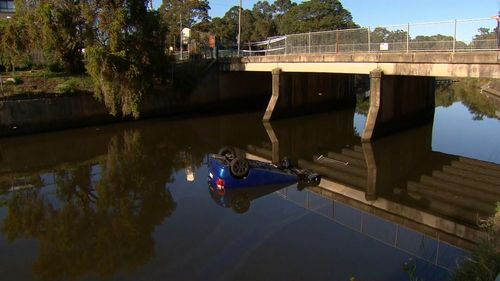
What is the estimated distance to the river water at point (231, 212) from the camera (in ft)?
30.4

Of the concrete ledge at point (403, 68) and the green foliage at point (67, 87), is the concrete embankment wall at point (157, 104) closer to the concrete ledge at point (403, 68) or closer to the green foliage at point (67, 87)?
the green foliage at point (67, 87)

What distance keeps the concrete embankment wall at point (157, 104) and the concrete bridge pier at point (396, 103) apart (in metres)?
14.1

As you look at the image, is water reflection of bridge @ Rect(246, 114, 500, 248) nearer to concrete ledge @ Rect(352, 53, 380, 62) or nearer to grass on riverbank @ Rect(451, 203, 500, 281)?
grass on riverbank @ Rect(451, 203, 500, 281)

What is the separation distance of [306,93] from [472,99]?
24.3m

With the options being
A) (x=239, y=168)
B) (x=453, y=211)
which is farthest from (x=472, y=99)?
(x=239, y=168)

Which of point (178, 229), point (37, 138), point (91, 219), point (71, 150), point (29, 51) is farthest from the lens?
point (29, 51)

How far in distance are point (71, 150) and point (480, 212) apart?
1779 cm

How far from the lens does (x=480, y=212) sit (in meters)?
12.2

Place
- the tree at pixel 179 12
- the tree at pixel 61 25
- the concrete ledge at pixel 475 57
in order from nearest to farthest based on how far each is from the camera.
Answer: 1. the concrete ledge at pixel 475 57
2. the tree at pixel 61 25
3. the tree at pixel 179 12

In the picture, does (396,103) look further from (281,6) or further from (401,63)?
(281,6)

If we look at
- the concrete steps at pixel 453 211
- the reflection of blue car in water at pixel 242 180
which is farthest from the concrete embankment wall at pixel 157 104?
the concrete steps at pixel 453 211

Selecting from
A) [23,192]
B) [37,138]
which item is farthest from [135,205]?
[37,138]

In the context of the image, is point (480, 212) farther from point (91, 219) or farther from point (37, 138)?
point (37, 138)

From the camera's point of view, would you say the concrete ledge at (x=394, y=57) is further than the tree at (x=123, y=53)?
No
